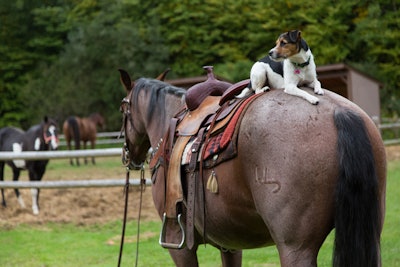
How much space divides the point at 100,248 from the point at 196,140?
14.1 feet

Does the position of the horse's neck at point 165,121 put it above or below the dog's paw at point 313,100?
below

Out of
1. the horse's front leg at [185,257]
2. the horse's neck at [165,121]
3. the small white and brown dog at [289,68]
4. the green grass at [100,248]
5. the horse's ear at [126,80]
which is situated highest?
the small white and brown dog at [289,68]

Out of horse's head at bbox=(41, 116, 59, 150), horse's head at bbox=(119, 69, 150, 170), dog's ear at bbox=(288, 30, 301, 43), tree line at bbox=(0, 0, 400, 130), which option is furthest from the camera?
tree line at bbox=(0, 0, 400, 130)

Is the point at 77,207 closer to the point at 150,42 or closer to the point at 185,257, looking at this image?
the point at 185,257

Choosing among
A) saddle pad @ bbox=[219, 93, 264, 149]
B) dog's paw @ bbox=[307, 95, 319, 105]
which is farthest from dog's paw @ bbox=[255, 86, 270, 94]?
dog's paw @ bbox=[307, 95, 319, 105]

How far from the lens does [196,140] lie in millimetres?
3938

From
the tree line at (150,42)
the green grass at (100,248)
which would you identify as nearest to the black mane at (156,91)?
the green grass at (100,248)

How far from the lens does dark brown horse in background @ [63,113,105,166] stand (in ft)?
72.8

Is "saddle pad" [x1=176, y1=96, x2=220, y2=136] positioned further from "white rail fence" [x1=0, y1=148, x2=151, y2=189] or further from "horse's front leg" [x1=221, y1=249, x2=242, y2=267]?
"white rail fence" [x1=0, y1=148, x2=151, y2=189]

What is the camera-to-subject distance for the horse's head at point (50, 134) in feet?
41.1

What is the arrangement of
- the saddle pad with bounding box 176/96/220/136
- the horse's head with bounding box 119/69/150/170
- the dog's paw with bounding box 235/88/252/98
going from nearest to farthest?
the dog's paw with bounding box 235/88/252/98 < the saddle pad with bounding box 176/96/220/136 < the horse's head with bounding box 119/69/150/170

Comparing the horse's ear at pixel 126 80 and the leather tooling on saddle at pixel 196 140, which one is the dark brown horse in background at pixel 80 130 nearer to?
the horse's ear at pixel 126 80

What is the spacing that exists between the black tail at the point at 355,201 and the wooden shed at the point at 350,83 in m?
17.5

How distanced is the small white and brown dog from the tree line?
87.3ft
